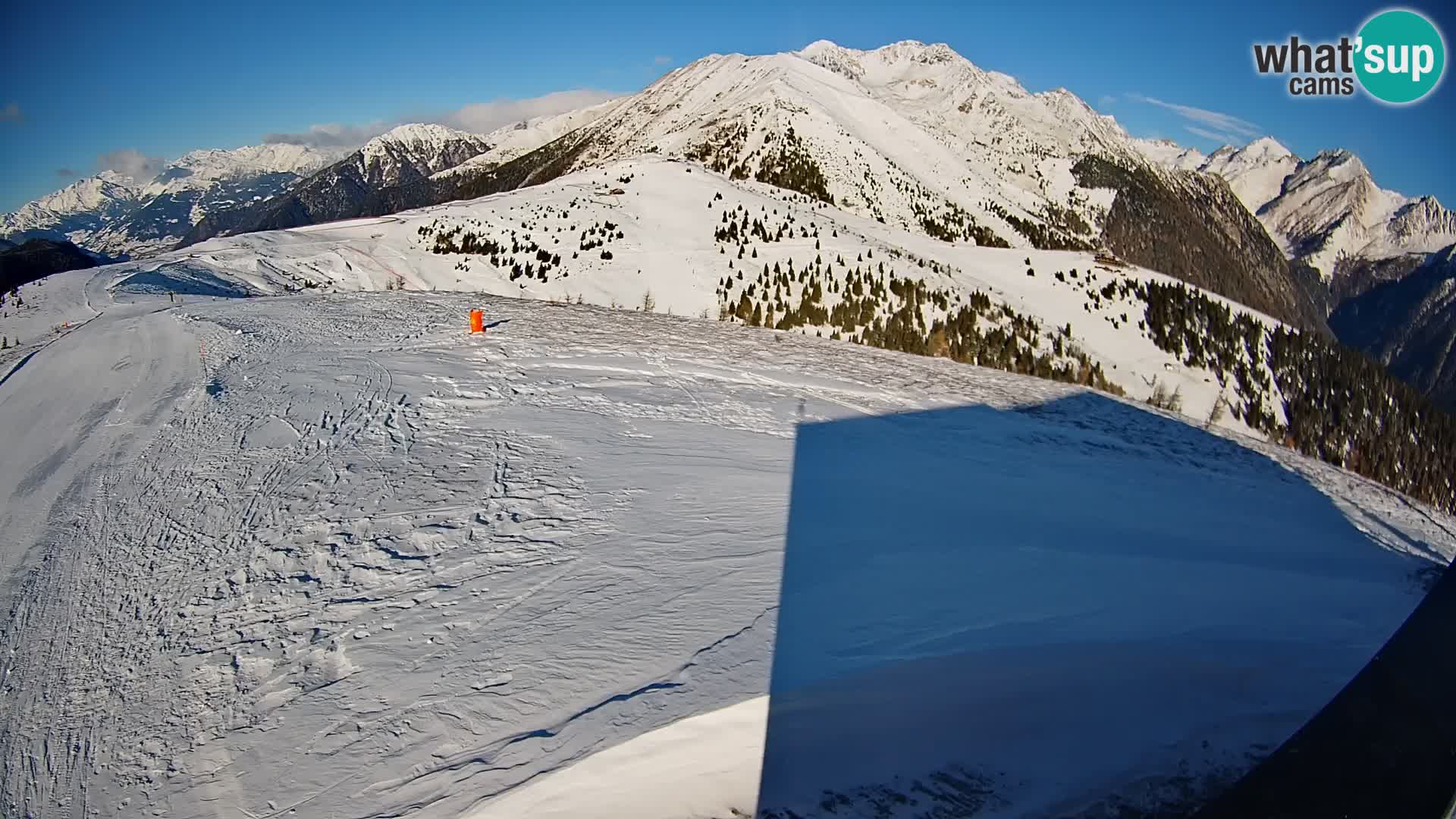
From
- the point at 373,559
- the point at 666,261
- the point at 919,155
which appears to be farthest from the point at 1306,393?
the point at 919,155

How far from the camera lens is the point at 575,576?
19.3 ft

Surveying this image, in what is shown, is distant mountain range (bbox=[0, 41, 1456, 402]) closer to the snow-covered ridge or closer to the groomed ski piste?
the snow-covered ridge

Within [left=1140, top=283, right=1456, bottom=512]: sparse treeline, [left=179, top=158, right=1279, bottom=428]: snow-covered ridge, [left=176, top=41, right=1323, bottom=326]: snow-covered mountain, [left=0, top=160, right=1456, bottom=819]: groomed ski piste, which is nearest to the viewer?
[left=0, top=160, right=1456, bottom=819]: groomed ski piste

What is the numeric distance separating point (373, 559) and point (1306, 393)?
35.7 metres

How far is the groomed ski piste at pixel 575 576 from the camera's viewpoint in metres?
4.12

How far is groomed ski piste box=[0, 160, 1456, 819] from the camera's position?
412 cm

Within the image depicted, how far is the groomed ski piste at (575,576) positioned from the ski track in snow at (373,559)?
32 mm

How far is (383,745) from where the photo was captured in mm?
4156

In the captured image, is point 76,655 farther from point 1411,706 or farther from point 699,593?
point 1411,706

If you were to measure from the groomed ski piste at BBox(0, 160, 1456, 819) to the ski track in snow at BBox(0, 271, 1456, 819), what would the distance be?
3cm

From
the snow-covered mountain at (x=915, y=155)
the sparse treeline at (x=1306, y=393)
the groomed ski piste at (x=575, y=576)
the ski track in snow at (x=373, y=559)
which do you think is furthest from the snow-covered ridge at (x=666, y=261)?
the snow-covered mountain at (x=915, y=155)

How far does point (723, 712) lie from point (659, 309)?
1886 cm

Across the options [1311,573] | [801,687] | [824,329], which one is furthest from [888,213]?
[801,687]

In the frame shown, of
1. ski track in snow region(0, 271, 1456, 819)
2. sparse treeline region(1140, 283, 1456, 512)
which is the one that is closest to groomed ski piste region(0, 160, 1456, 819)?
ski track in snow region(0, 271, 1456, 819)
